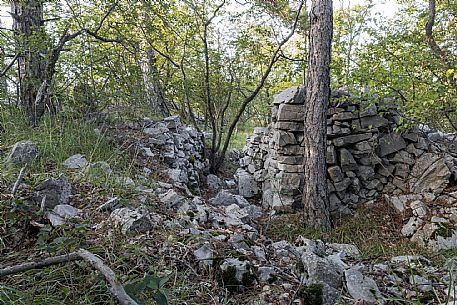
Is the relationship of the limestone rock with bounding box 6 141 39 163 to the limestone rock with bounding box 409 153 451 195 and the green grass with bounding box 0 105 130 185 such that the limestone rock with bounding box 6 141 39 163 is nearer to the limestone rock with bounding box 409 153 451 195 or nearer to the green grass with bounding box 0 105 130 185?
the green grass with bounding box 0 105 130 185

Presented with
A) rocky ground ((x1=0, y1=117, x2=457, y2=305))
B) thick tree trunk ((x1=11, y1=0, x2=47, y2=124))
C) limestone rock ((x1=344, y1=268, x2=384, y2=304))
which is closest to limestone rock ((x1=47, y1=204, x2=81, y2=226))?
rocky ground ((x1=0, y1=117, x2=457, y2=305))

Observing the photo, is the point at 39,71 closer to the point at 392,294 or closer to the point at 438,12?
the point at 392,294

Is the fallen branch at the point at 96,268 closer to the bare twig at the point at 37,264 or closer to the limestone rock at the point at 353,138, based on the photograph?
the bare twig at the point at 37,264

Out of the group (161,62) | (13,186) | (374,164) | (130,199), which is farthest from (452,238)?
(161,62)

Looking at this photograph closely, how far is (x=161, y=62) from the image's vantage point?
8.51m

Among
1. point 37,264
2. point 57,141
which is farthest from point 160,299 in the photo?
point 57,141

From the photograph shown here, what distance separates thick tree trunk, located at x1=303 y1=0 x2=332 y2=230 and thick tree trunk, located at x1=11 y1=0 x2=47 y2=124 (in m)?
3.93

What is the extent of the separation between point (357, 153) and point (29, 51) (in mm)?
5322

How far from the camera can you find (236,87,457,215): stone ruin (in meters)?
5.57

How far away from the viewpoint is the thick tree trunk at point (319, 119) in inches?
200

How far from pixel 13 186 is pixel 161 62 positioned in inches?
270

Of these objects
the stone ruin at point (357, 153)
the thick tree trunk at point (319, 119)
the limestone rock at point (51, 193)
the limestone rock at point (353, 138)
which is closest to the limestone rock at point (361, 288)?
the limestone rock at point (51, 193)

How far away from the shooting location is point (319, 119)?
5094 millimetres

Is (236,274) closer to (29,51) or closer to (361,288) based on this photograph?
(361,288)
